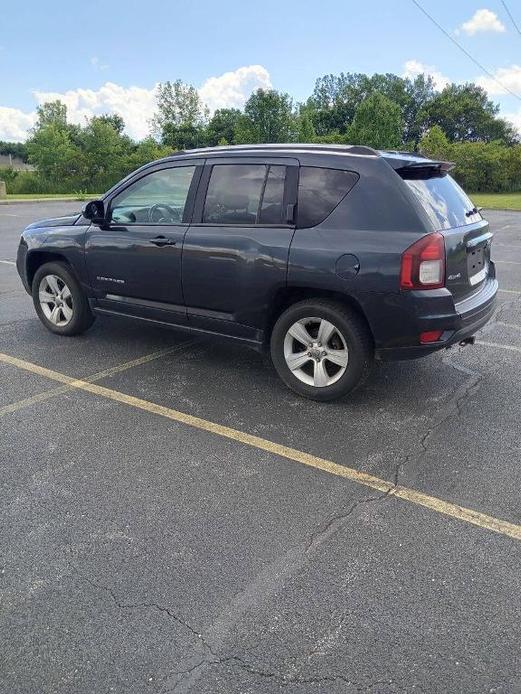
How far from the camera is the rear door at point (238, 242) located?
4277 millimetres

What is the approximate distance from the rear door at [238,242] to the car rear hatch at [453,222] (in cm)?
92

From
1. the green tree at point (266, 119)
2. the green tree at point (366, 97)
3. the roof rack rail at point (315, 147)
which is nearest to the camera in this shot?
the roof rack rail at point (315, 147)

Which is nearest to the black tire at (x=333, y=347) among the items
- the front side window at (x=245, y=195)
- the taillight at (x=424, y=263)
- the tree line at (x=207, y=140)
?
the taillight at (x=424, y=263)

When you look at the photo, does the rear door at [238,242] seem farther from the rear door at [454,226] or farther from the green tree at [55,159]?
the green tree at [55,159]

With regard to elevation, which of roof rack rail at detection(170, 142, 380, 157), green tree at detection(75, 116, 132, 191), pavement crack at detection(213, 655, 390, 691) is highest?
green tree at detection(75, 116, 132, 191)

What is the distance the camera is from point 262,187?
4.42 meters

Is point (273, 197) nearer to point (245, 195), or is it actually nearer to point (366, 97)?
point (245, 195)

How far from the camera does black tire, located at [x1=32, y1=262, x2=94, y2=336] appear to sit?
18.3ft

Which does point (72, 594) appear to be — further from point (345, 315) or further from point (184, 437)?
point (345, 315)

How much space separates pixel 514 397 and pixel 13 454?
11.8 feet

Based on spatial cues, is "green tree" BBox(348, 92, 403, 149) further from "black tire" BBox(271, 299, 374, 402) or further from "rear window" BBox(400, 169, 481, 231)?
"black tire" BBox(271, 299, 374, 402)

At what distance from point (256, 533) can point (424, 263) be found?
2085 millimetres

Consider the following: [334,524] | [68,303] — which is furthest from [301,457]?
[68,303]

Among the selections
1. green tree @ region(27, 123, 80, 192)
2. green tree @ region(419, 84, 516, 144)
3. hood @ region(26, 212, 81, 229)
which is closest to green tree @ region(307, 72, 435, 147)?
green tree @ region(419, 84, 516, 144)
